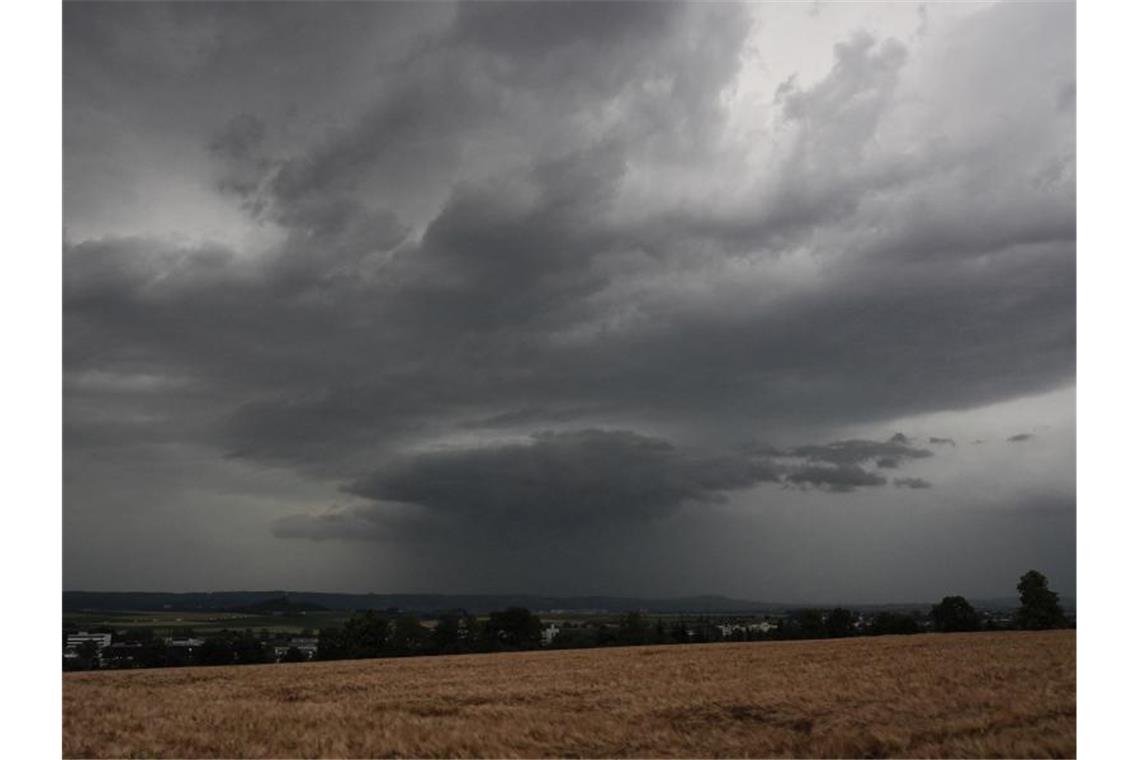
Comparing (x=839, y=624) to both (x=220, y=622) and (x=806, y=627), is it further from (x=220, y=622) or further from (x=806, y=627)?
(x=220, y=622)

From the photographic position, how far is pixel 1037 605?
5047cm

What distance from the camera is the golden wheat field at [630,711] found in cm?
1451

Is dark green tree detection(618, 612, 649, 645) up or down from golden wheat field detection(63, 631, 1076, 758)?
down

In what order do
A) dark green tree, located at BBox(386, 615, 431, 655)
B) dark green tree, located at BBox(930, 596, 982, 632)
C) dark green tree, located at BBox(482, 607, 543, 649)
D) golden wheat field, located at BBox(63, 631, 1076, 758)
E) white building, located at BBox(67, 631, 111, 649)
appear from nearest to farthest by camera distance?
golden wheat field, located at BBox(63, 631, 1076, 758) < white building, located at BBox(67, 631, 111, 649) < dark green tree, located at BBox(930, 596, 982, 632) < dark green tree, located at BBox(482, 607, 543, 649) < dark green tree, located at BBox(386, 615, 431, 655)

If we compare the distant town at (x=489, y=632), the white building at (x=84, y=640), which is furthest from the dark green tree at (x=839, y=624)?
the white building at (x=84, y=640)

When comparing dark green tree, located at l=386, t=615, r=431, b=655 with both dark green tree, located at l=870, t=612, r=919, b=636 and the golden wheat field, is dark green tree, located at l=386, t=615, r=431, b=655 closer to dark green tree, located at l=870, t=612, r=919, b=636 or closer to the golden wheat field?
the golden wheat field

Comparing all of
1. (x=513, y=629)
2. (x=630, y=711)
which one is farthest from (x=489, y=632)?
(x=630, y=711)

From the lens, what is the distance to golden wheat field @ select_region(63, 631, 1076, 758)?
14508mm

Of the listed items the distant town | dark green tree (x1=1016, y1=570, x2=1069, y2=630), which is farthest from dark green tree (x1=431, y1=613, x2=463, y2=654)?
dark green tree (x1=1016, y1=570, x2=1069, y2=630)

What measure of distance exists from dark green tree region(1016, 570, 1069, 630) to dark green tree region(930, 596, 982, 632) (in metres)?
5.55

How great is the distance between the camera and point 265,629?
57844mm

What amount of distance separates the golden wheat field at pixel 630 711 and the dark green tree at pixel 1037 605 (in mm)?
26588
